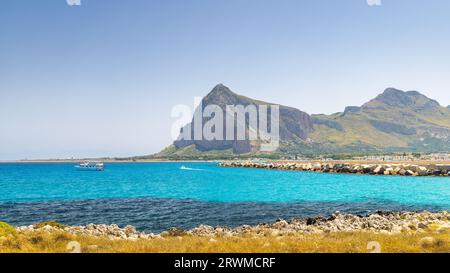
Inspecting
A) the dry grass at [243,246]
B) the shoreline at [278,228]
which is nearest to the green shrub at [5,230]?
the dry grass at [243,246]

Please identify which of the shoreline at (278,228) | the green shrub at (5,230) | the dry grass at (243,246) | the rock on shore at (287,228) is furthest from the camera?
the shoreline at (278,228)

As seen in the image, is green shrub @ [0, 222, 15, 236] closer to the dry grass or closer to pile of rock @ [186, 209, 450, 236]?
the dry grass

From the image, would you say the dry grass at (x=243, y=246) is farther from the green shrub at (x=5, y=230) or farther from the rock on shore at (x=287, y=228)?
the rock on shore at (x=287, y=228)

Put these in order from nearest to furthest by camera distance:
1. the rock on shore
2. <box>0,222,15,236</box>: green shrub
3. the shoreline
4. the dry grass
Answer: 1. the dry grass
2. <box>0,222,15,236</box>: green shrub
3. the rock on shore
4. the shoreline

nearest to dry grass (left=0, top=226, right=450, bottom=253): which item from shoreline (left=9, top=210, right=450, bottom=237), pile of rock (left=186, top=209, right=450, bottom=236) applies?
shoreline (left=9, top=210, right=450, bottom=237)

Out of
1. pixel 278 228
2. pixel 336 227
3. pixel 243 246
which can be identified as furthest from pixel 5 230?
pixel 336 227

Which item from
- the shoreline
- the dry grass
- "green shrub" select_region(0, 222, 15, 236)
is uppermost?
the dry grass

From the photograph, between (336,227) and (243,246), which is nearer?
(243,246)

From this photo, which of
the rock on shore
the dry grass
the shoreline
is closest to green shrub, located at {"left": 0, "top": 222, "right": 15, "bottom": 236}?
the dry grass

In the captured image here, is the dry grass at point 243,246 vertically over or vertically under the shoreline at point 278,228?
over

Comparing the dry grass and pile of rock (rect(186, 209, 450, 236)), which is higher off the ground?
the dry grass

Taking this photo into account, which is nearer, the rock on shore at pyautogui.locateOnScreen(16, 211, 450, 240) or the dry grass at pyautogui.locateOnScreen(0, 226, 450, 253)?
the dry grass at pyautogui.locateOnScreen(0, 226, 450, 253)

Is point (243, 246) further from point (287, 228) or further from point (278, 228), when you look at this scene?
point (278, 228)

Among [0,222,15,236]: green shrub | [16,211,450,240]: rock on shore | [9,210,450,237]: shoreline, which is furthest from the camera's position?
[9,210,450,237]: shoreline
